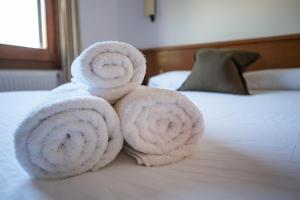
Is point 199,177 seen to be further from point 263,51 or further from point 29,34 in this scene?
point 29,34

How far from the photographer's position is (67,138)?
Result: 1.25ft

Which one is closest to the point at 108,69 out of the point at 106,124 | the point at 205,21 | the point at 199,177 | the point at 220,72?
the point at 106,124

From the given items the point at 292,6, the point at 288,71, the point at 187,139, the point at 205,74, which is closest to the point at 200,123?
the point at 187,139

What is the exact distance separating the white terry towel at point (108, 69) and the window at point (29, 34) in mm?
1851

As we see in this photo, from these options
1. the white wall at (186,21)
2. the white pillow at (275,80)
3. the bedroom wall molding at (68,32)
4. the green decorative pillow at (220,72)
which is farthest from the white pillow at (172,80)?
the bedroom wall molding at (68,32)

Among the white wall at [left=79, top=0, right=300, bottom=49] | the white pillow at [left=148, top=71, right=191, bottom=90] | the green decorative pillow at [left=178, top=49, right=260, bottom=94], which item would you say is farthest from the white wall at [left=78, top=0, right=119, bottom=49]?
the green decorative pillow at [left=178, top=49, right=260, bottom=94]

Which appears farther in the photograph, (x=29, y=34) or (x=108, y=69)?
(x=29, y=34)

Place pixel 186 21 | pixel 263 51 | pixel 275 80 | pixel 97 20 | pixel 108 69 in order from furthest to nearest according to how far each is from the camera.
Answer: pixel 97 20, pixel 186 21, pixel 263 51, pixel 275 80, pixel 108 69

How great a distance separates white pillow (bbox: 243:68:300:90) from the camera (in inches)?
60.7

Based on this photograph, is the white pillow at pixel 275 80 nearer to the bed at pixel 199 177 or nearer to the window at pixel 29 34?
the bed at pixel 199 177

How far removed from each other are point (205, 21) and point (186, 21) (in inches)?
7.8

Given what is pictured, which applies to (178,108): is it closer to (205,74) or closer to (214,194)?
(214,194)

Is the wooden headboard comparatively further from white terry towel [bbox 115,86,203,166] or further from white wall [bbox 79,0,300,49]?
white terry towel [bbox 115,86,203,166]

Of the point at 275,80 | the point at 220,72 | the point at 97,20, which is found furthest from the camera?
the point at 97,20
